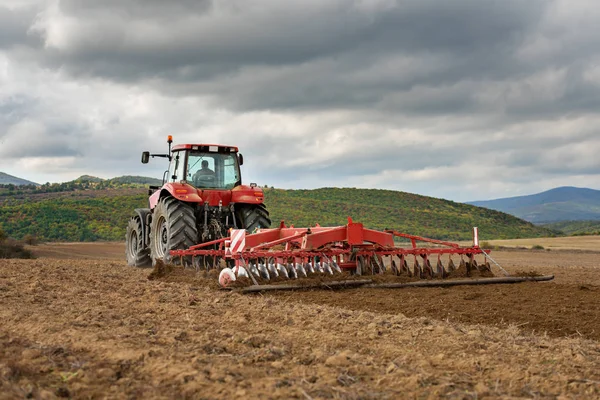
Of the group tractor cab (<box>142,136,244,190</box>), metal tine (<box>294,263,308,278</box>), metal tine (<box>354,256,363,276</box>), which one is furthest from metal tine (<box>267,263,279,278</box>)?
tractor cab (<box>142,136,244,190</box>)

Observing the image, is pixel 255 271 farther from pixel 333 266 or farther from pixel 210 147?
pixel 210 147

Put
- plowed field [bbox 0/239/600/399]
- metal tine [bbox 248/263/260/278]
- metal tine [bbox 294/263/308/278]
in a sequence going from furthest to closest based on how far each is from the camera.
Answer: metal tine [bbox 294/263/308/278], metal tine [bbox 248/263/260/278], plowed field [bbox 0/239/600/399]

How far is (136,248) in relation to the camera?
1466 cm

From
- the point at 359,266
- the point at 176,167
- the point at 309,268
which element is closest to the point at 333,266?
the point at 309,268

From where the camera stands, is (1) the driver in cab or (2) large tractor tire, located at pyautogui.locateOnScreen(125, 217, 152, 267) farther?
(2) large tractor tire, located at pyautogui.locateOnScreen(125, 217, 152, 267)

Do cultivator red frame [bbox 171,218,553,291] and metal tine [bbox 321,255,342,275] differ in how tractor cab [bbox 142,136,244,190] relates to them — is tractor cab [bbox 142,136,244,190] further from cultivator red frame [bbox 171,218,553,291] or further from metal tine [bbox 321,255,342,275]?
metal tine [bbox 321,255,342,275]

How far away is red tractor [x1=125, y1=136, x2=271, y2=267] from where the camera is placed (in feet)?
36.4

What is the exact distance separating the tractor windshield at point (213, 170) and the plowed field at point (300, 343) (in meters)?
4.15

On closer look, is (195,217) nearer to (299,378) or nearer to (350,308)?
(350,308)

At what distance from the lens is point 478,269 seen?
9.58 m

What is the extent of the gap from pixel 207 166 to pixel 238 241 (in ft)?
12.1

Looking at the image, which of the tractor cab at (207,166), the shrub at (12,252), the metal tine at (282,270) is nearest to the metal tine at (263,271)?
the metal tine at (282,270)

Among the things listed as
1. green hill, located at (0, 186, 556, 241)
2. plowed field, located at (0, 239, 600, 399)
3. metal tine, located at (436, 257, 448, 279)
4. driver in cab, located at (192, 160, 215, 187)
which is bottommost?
plowed field, located at (0, 239, 600, 399)

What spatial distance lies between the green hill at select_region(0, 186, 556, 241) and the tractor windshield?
1175 inches
